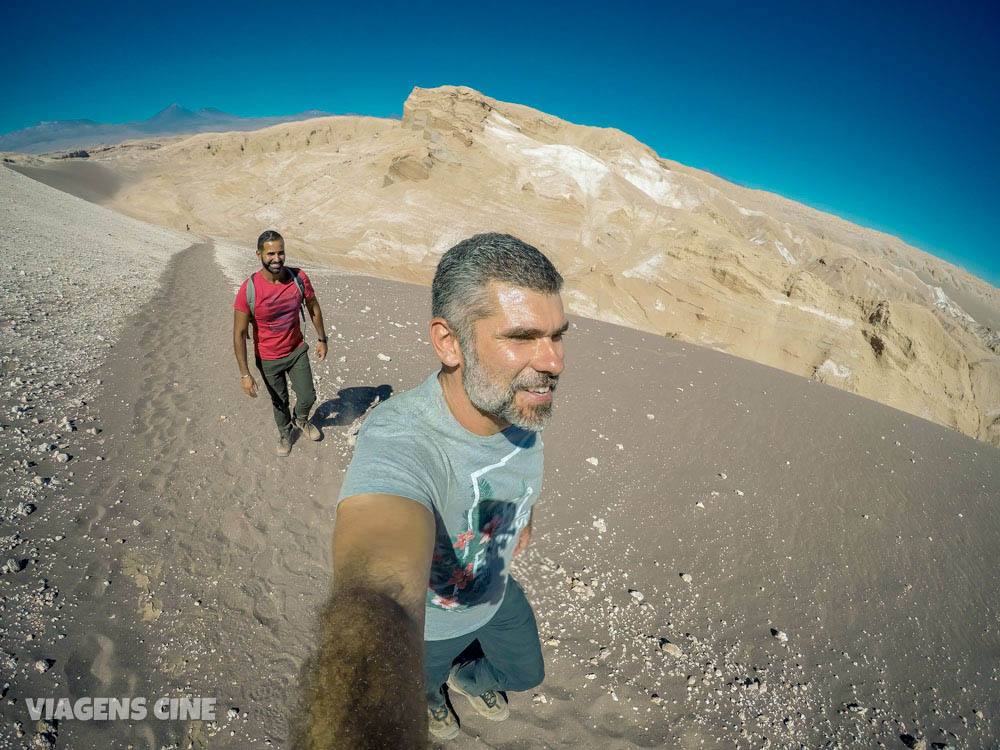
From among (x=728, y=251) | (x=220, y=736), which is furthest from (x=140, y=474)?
(x=728, y=251)

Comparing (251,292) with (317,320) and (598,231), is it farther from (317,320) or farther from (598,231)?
(598,231)

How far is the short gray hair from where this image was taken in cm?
148

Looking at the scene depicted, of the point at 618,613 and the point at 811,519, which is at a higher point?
the point at 811,519

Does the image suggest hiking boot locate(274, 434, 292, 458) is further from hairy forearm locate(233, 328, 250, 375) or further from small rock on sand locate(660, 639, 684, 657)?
small rock on sand locate(660, 639, 684, 657)

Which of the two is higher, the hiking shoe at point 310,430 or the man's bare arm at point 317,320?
the man's bare arm at point 317,320

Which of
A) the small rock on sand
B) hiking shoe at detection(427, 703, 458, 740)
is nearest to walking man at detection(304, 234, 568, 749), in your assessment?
hiking shoe at detection(427, 703, 458, 740)

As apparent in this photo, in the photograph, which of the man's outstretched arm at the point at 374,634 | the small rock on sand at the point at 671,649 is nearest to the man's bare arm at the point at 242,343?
the man's outstretched arm at the point at 374,634

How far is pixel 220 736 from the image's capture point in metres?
2.36

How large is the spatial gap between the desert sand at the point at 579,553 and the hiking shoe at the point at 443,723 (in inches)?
5.9

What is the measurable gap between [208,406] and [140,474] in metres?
1.43

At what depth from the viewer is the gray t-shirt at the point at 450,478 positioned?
4.44ft

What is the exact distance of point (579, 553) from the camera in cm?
403

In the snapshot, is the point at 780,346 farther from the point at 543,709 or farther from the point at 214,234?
the point at 214,234

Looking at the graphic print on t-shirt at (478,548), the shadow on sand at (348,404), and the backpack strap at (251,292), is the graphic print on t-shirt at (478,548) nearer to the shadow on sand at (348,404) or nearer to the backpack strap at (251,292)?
the backpack strap at (251,292)
